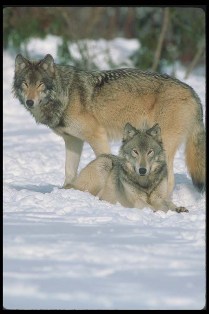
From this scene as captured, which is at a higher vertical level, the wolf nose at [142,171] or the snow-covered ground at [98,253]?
the wolf nose at [142,171]

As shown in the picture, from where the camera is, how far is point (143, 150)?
25.0 ft

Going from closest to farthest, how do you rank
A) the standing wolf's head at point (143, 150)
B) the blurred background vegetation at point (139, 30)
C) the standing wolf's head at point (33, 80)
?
1. the standing wolf's head at point (143, 150)
2. the standing wolf's head at point (33, 80)
3. the blurred background vegetation at point (139, 30)

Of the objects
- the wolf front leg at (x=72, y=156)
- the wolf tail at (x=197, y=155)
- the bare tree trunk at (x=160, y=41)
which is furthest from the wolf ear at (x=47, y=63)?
the bare tree trunk at (x=160, y=41)

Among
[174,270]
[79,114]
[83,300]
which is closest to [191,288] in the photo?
[174,270]

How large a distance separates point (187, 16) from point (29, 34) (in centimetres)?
424

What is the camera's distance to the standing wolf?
8797mm

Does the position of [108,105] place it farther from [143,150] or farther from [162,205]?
[162,205]

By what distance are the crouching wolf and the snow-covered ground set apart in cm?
34

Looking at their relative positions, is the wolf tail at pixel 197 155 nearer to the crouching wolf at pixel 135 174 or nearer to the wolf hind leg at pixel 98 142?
the crouching wolf at pixel 135 174

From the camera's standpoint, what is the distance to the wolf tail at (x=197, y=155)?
868 centimetres

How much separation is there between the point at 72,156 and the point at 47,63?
1235mm

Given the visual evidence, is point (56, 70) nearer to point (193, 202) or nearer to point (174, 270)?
point (193, 202)

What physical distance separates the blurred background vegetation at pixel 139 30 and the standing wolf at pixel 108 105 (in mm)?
8143

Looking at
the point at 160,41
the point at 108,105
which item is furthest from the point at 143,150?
the point at 160,41
